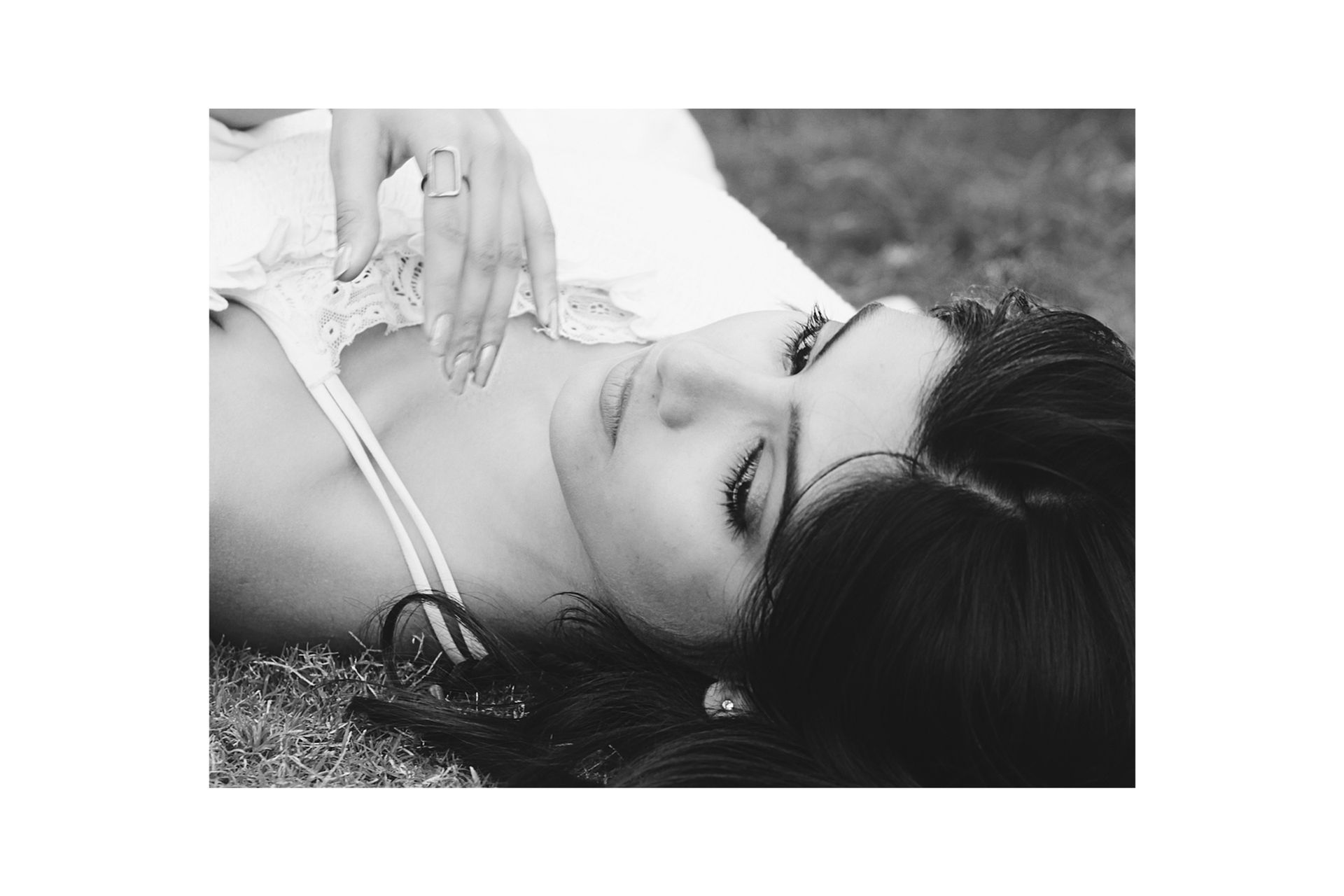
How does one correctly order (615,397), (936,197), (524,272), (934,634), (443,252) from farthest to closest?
(936,197), (524,272), (443,252), (615,397), (934,634)

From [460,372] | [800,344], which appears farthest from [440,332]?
[800,344]

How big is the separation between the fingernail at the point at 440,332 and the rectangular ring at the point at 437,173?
0.20 metres

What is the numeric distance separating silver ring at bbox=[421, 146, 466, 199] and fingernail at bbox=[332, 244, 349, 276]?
0.52 feet

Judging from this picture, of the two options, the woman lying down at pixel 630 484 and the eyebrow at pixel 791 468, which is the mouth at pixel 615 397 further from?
the eyebrow at pixel 791 468

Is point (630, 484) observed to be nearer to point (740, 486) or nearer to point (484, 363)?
point (740, 486)

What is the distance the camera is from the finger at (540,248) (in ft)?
6.45

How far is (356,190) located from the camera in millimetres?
1913

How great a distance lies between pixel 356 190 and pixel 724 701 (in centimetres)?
101

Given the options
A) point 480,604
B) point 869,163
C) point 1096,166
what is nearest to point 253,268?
point 480,604

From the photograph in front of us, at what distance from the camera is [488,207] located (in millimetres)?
1916

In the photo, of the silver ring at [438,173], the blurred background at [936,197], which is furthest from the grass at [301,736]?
the blurred background at [936,197]

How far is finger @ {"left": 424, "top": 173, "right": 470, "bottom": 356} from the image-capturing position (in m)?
1.89

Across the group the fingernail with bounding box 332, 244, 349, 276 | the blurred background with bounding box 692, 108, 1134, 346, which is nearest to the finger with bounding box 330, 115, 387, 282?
the fingernail with bounding box 332, 244, 349, 276

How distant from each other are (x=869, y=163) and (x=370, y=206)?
5.11 feet
